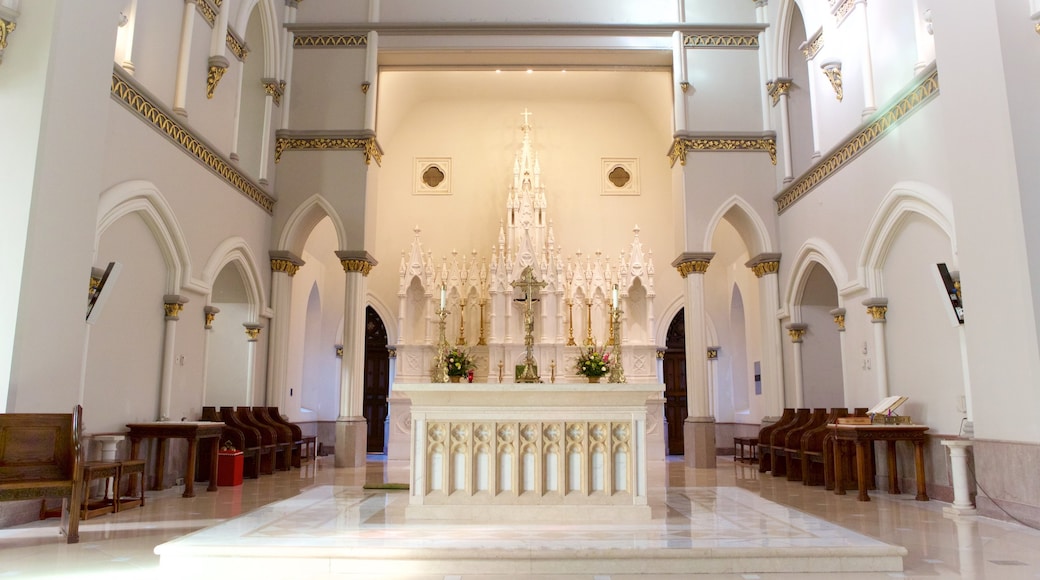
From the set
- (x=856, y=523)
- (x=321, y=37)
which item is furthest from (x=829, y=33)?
(x=321, y=37)

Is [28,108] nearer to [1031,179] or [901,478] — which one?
[1031,179]

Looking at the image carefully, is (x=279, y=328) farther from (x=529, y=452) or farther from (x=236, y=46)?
(x=529, y=452)

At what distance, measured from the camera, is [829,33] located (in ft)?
35.6

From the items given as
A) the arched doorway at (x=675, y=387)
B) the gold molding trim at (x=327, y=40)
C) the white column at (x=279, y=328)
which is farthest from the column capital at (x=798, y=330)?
the gold molding trim at (x=327, y=40)

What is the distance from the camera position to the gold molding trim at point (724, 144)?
12.7m

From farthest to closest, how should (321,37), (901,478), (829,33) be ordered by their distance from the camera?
(321,37) → (829,33) → (901,478)

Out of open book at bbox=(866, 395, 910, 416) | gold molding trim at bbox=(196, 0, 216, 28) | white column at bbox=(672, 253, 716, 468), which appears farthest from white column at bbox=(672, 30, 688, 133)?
gold molding trim at bbox=(196, 0, 216, 28)

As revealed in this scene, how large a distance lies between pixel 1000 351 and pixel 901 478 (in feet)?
9.19

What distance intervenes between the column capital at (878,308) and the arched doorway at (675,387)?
7.44m

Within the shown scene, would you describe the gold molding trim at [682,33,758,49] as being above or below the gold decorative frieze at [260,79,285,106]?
above

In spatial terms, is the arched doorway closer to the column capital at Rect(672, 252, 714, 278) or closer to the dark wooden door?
the column capital at Rect(672, 252, 714, 278)

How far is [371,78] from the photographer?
12.9 metres

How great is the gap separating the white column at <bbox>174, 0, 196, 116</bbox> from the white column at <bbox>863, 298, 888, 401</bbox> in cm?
882

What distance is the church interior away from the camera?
18.9 ft
